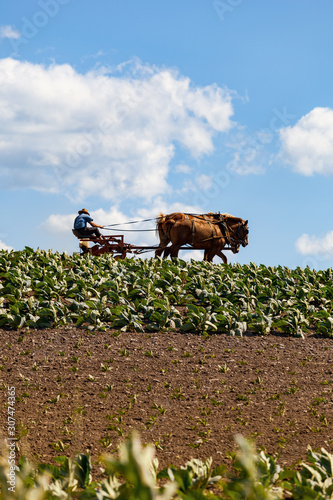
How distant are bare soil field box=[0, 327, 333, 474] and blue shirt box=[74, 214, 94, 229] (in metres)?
9.86

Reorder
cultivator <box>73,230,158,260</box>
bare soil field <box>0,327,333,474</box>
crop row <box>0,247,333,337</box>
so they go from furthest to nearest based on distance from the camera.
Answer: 1. cultivator <box>73,230,158,260</box>
2. crop row <box>0,247,333,337</box>
3. bare soil field <box>0,327,333,474</box>

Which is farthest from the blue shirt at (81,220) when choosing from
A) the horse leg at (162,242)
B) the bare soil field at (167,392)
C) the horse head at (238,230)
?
the bare soil field at (167,392)

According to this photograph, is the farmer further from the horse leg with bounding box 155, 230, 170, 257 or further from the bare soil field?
the bare soil field

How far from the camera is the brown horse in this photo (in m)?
18.9

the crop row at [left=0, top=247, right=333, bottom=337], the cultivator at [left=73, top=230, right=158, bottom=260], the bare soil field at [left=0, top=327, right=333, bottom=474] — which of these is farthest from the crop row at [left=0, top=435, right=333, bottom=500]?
the cultivator at [left=73, top=230, right=158, bottom=260]

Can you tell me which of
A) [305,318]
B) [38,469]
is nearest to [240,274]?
[305,318]

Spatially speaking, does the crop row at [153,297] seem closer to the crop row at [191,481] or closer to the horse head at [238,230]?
the crop row at [191,481]

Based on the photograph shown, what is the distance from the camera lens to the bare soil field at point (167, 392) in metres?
5.99

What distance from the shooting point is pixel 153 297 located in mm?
10664

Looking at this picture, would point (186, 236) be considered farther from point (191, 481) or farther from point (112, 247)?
point (191, 481)

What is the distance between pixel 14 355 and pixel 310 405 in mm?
4844

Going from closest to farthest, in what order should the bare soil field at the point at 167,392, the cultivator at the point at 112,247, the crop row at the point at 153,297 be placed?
the bare soil field at the point at 167,392 < the crop row at the point at 153,297 < the cultivator at the point at 112,247

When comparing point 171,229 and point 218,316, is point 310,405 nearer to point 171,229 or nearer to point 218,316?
point 218,316

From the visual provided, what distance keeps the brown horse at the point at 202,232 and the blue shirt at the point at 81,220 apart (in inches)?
114
